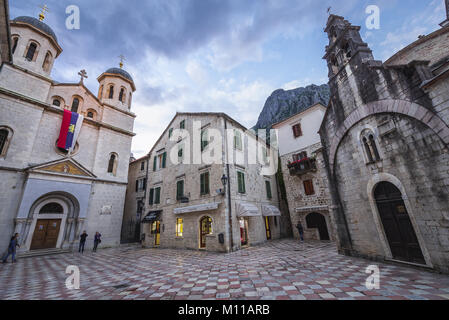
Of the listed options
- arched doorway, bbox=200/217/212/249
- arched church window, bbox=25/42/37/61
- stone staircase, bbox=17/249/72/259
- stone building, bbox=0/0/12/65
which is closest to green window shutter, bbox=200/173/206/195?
arched doorway, bbox=200/217/212/249

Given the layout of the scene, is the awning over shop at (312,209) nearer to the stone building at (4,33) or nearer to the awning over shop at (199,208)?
the awning over shop at (199,208)

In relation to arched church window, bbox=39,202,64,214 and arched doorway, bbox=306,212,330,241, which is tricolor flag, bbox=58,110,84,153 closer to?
arched church window, bbox=39,202,64,214

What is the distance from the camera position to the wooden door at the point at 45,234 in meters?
13.3

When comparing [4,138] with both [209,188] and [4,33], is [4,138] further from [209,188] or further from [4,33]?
[209,188]

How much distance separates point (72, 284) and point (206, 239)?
7.35 meters

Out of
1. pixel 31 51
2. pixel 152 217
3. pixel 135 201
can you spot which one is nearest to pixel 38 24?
pixel 31 51

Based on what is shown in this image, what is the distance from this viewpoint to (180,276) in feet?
20.7

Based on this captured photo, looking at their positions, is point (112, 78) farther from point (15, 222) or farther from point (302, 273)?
point (302, 273)

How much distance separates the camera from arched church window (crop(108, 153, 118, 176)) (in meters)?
18.8

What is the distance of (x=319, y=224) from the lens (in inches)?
570

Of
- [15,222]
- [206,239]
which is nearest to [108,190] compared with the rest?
[15,222]

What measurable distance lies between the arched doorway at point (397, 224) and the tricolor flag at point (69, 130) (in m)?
22.3

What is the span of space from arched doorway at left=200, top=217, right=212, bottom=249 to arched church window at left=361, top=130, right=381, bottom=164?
9890 millimetres

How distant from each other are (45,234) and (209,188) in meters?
13.8
